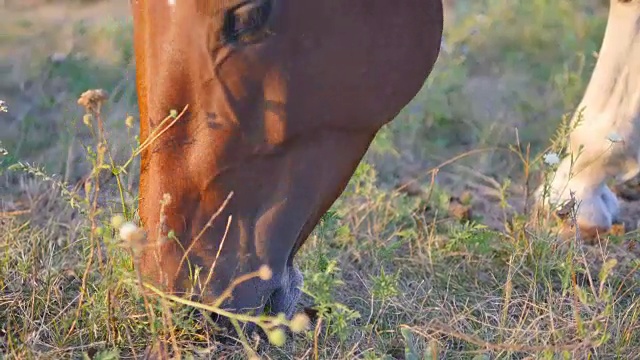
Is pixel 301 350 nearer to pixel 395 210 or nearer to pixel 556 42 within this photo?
pixel 395 210

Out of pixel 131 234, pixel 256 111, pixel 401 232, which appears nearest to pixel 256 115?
pixel 256 111

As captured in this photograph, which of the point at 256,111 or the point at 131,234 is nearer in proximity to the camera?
the point at 131,234

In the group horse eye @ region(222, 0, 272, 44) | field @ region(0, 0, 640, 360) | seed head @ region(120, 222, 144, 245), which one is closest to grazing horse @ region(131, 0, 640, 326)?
horse eye @ region(222, 0, 272, 44)

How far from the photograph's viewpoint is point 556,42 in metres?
4.86

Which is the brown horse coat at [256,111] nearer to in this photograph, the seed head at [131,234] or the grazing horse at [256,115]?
the grazing horse at [256,115]

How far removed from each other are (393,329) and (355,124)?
22.5 inches

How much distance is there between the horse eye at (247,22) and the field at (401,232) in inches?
13.2

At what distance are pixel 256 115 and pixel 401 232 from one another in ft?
3.56

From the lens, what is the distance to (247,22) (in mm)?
1529

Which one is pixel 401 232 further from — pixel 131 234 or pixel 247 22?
pixel 131 234

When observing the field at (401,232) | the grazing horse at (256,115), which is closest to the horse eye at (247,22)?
the grazing horse at (256,115)

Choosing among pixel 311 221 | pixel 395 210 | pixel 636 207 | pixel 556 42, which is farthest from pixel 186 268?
pixel 556 42

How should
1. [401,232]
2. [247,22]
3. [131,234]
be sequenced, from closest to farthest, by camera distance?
[131,234] < [247,22] < [401,232]

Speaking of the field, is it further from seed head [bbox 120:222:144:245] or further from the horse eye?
the horse eye
